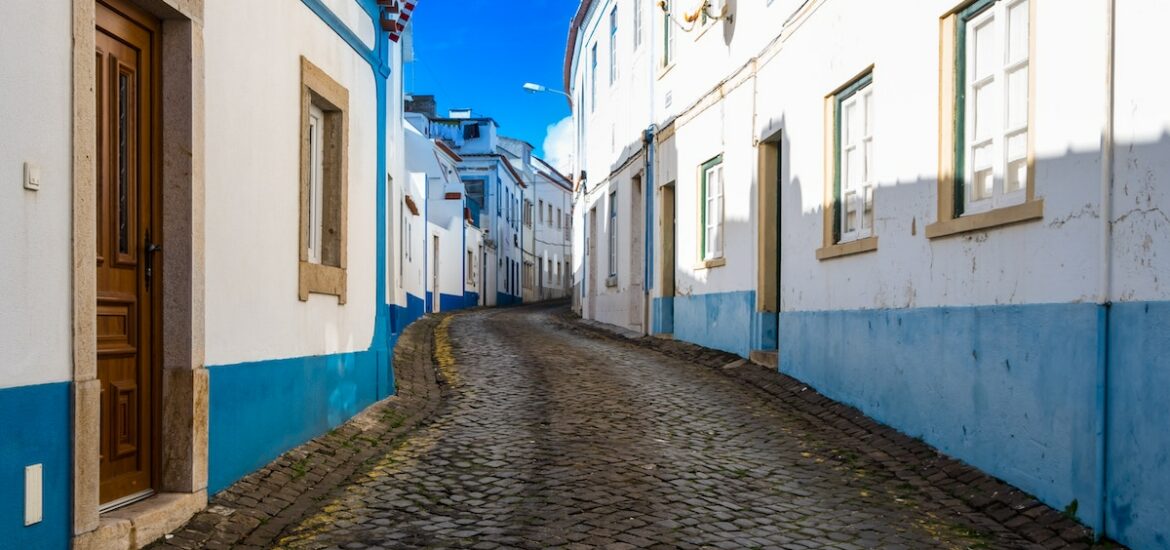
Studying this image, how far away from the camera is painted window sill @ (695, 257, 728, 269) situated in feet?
40.6

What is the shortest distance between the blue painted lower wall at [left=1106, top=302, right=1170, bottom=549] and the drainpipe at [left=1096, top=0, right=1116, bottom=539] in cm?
3

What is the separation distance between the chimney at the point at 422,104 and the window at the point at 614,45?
24.6 m

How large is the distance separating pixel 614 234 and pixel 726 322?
7.58 m

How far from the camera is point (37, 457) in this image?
3848 mm

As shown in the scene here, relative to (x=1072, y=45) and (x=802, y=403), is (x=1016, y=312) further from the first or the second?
(x=802, y=403)

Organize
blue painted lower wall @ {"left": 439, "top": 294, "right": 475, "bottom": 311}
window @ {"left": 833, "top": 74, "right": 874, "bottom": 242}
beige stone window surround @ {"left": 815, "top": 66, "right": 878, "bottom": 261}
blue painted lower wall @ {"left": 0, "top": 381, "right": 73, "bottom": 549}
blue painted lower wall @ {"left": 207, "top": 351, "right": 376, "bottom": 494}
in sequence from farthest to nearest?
blue painted lower wall @ {"left": 439, "top": 294, "right": 475, "bottom": 311}, beige stone window surround @ {"left": 815, "top": 66, "right": 878, "bottom": 261}, window @ {"left": 833, "top": 74, "right": 874, "bottom": 242}, blue painted lower wall @ {"left": 207, "top": 351, "right": 376, "bottom": 494}, blue painted lower wall @ {"left": 0, "top": 381, "right": 73, "bottom": 549}

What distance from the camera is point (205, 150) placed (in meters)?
5.37

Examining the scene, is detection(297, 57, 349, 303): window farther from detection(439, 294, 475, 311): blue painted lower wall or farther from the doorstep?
detection(439, 294, 475, 311): blue painted lower wall

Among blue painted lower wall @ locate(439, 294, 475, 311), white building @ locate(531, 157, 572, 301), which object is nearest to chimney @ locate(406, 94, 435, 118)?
white building @ locate(531, 157, 572, 301)

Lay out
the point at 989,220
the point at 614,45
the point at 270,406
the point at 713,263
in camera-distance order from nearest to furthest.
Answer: the point at 989,220, the point at 270,406, the point at 713,263, the point at 614,45

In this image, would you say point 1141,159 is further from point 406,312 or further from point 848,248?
point 406,312

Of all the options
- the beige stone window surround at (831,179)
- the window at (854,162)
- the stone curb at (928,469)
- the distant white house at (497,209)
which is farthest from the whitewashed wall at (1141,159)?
the distant white house at (497,209)

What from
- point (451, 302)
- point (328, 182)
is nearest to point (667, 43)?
point (328, 182)

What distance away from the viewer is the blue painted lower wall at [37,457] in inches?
145
